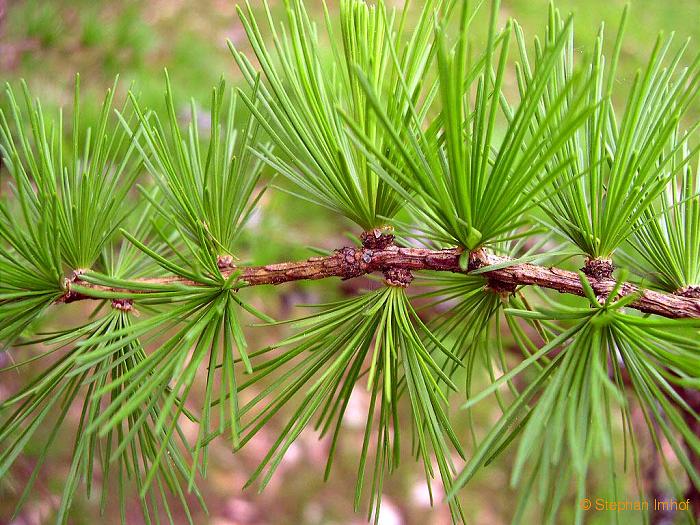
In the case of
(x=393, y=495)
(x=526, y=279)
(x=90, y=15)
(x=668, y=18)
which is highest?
(x=668, y=18)

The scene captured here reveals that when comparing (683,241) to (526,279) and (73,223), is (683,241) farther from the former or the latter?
(73,223)

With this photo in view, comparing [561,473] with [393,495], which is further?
[393,495]

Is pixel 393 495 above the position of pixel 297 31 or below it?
below

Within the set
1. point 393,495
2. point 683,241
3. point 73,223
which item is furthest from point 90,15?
point 393,495

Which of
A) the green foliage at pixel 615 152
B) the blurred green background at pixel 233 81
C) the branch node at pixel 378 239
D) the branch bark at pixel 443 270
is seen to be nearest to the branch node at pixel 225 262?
the branch bark at pixel 443 270

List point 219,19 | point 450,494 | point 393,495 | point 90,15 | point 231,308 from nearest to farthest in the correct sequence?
point 450,494, point 231,308, point 90,15, point 393,495, point 219,19

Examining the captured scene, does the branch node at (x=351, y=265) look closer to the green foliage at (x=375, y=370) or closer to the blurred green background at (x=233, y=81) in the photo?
the green foliage at (x=375, y=370)
